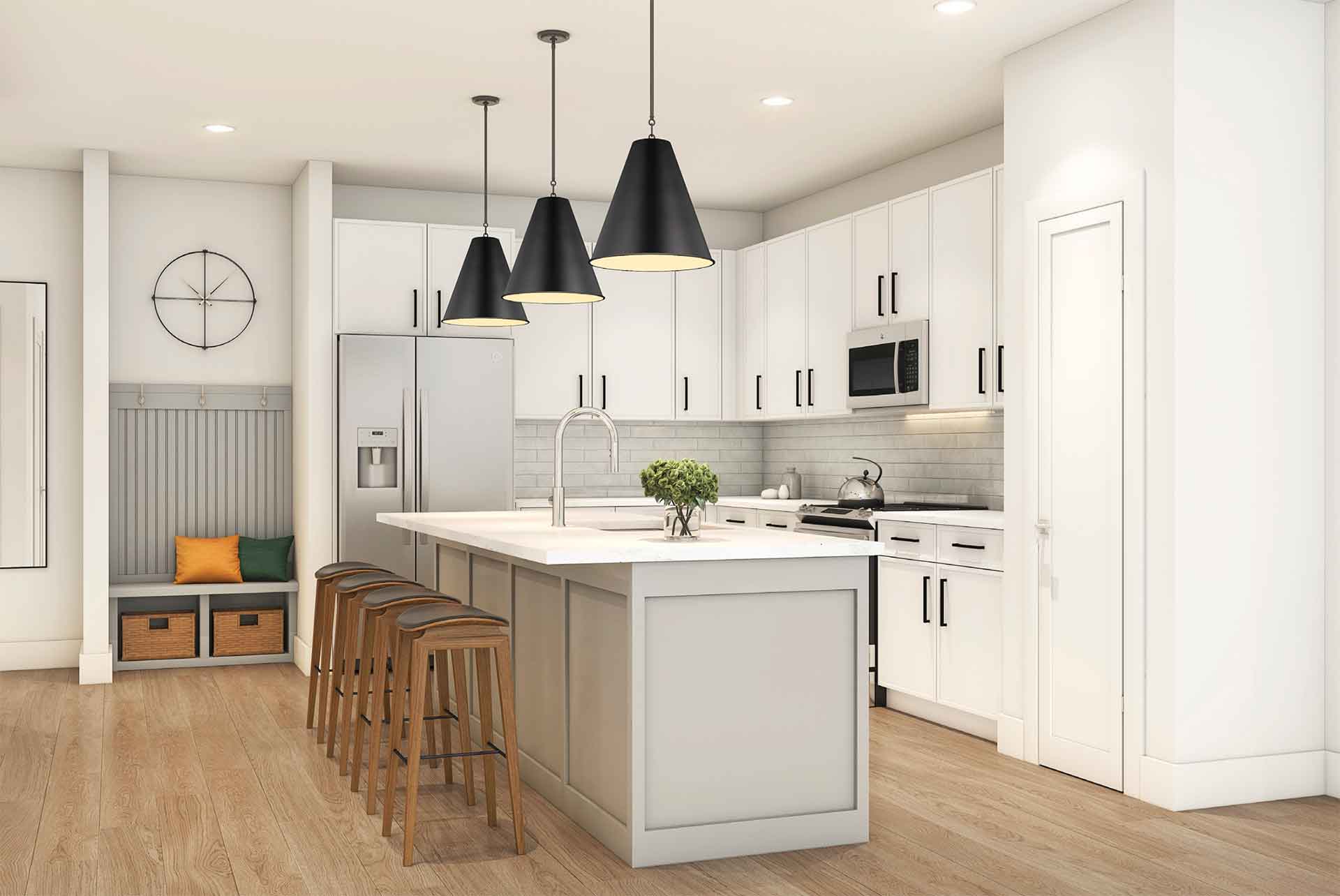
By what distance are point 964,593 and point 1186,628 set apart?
3.93 ft

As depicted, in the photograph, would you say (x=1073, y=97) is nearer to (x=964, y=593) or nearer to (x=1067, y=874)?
(x=964, y=593)

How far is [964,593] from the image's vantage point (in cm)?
527

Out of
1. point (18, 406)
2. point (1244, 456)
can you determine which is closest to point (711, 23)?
point (1244, 456)

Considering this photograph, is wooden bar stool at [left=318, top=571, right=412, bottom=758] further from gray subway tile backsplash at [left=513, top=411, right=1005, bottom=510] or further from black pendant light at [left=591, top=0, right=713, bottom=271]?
gray subway tile backsplash at [left=513, top=411, right=1005, bottom=510]

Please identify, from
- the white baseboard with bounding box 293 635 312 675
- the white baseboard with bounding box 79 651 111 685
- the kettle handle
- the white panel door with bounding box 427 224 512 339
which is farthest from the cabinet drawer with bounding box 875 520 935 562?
the white baseboard with bounding box 79 651 111 685

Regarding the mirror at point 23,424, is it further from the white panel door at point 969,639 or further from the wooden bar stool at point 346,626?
the white panel door at point 969,639

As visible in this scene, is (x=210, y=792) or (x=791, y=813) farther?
(x=210, y=792)

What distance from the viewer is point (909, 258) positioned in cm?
605

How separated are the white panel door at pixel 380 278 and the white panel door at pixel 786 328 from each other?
1.98 metres

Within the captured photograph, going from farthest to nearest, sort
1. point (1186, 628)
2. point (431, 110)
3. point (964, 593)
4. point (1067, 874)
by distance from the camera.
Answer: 1. point (431, 110)
2. point (964, 593)
3. point (1186, 628)
4. point (1067, 874)

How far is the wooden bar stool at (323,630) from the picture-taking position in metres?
5.29

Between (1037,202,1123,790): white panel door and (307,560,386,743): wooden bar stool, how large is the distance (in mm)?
2652

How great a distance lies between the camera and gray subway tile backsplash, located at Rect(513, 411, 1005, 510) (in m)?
6.23

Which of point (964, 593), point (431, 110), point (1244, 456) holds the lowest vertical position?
point (964, 593)
